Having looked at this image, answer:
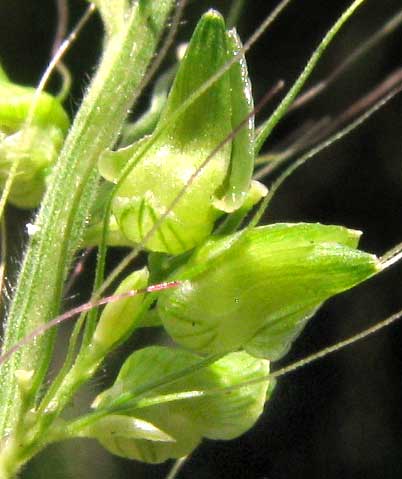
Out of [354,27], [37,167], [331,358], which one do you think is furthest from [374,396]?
[37,167]

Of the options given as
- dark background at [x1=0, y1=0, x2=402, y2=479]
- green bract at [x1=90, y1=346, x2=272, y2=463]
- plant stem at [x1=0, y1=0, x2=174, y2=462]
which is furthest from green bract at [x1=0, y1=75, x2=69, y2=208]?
dark background at [x1=0, y1=0, x2=402, y2=479]

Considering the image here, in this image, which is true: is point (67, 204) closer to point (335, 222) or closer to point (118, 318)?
point (118, 318)

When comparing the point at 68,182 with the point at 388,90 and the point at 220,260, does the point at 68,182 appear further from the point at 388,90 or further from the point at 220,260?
the point at 388,90

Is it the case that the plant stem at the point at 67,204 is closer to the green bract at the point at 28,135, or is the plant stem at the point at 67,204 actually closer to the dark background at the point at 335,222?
the green bract at the point at 28,135

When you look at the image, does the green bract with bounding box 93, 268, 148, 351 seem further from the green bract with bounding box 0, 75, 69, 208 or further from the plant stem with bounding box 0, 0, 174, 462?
the green bract with bounding box 0, 75, 69, 208

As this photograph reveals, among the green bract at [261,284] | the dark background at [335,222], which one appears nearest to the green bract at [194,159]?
the green bract at [261,284]
